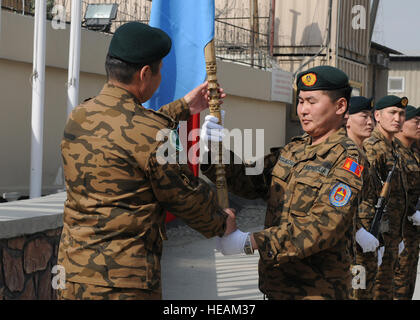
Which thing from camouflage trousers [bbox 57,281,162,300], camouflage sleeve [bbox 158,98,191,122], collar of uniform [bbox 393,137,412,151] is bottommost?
camouflage trousers [bbox 57,281,162,300]

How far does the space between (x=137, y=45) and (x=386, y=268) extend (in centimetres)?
326

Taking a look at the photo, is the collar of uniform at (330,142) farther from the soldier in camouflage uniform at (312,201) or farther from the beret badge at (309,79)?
the beret badge at (309,79)

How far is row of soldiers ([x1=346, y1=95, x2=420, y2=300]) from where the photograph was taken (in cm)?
457

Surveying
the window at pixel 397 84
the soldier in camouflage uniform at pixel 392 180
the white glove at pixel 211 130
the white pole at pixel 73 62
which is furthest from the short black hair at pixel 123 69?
the window at pixel 397 84

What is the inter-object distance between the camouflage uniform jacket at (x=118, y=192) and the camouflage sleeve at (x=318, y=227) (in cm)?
40

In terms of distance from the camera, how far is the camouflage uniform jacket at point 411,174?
5.35 metres

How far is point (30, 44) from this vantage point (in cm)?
686

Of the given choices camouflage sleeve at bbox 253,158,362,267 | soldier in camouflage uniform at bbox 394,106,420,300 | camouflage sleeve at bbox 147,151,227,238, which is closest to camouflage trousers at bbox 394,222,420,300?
soldier in camouflage uniform at bbox 394,106,420,300

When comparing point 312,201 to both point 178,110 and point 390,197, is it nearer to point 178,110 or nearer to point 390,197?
point 178,110

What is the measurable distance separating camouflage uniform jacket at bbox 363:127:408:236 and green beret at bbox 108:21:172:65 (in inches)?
110

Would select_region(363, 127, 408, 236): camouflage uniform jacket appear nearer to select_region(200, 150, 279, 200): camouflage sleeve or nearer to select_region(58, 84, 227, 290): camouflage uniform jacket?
select_region(200, 150, 279, 200): camouflage sleeve

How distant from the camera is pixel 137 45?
2.41m

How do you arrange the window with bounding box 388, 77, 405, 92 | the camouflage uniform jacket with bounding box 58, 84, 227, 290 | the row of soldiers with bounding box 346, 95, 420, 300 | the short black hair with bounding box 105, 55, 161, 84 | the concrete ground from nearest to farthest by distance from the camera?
the camouflage uniform jacket with bounding box 58, 84, 227, 290
the short black hair with bounding box 105, 55, 161, 84
the row of soldiers with bounding box 346, 95, 420, 300
the concrete ground
the window with bounding box 388, 77, 405, 92
